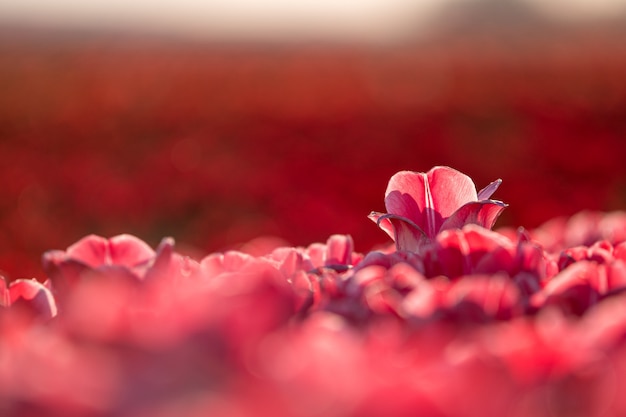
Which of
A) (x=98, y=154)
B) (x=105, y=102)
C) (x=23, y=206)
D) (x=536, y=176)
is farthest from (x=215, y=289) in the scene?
(x=105, y=102)

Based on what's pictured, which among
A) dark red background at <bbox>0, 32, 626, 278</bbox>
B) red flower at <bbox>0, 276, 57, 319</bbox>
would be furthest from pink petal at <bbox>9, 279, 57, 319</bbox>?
dark red background at <bbox>0, 32, 626, 278</bbox>

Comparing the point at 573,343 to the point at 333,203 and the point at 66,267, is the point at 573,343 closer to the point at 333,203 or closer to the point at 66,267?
the point at 66,267

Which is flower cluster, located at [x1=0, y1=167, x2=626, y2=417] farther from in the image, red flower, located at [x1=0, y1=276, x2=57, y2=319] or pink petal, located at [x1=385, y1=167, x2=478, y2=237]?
pink petal, located at [x1=385, y1=167, x2=478, y2=237]

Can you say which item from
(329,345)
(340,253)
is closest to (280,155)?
(340,253)

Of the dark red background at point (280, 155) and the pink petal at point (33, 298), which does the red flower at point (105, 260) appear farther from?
the dark red background at point (280, 155)

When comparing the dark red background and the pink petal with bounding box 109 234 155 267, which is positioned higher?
the dark red background

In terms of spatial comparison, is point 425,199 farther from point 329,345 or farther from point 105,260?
point 329,345
